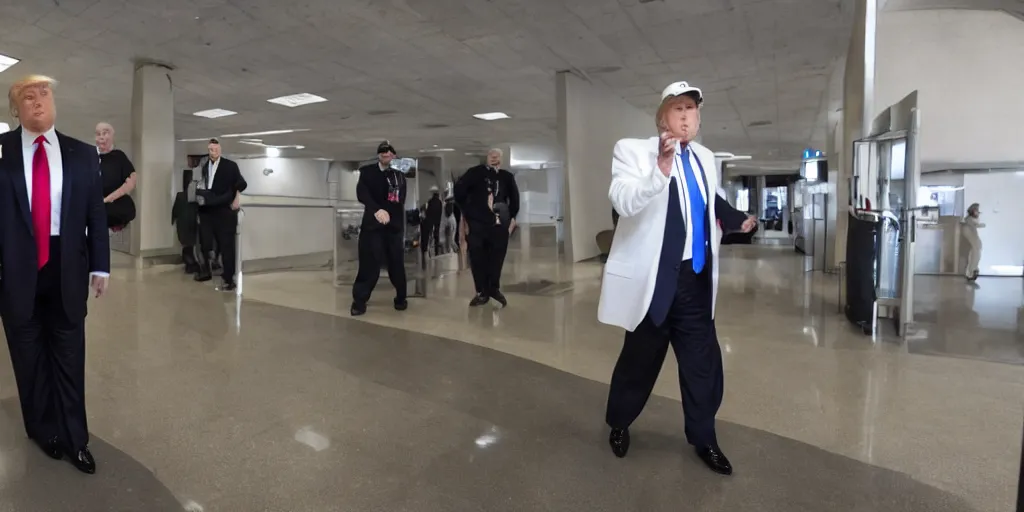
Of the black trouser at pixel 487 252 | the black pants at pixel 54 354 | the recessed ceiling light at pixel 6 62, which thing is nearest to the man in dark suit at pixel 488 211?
the black trouser at pixel 487 252

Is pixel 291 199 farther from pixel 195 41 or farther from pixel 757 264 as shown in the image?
pixel 757 264

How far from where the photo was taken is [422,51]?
9367 mm

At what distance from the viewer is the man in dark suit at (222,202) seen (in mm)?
6984

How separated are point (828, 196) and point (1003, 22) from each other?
3702mm

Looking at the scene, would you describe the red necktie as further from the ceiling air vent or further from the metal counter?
the ceiling air vent

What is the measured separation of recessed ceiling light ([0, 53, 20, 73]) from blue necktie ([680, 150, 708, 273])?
11.4 metres

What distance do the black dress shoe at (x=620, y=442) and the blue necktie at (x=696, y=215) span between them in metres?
0.73

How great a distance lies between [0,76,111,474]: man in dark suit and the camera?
212 centimetres

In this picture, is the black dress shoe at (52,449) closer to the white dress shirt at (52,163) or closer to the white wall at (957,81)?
the white dress shirt at (52,163)

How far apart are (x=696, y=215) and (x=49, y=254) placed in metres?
2.38

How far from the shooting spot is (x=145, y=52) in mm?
9312

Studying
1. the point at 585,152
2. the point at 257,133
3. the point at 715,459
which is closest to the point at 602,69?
the point at 585,152

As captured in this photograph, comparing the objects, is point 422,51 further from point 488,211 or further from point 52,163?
point 52,163

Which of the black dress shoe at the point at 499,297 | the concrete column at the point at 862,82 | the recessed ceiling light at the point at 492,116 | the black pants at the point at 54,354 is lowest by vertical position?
the black dress shoe at the point at 499,297
